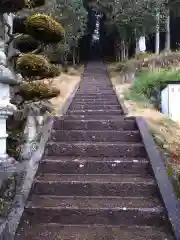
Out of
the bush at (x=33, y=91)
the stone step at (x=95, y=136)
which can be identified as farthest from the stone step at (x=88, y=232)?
the bush at (x=33, y=91)

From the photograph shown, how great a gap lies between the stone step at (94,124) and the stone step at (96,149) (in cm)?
66

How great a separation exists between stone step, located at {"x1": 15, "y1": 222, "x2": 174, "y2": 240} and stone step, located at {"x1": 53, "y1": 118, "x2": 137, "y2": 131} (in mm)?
2099

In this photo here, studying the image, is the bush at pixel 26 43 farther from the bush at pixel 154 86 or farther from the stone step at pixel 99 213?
the bush at pixel 154 86

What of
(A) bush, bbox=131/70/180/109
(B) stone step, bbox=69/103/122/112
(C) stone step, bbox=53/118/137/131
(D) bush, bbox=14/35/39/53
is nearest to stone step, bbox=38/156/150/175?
(C) stone step, bbox=53/118/137/131

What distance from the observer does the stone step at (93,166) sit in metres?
4.06

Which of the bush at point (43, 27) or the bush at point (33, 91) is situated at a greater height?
the bush at point (43, 27)

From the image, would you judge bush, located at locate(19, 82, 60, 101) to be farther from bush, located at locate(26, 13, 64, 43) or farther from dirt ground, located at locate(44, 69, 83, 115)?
dirt ground, located at locate(44, 69, 83, 115)

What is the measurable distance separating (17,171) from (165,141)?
2.22 m

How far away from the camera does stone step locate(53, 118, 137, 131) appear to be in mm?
5117

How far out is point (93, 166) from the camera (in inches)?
162

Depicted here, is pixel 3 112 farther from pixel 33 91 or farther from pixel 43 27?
pixel 43 27

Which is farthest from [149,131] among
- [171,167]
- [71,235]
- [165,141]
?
[71,235]

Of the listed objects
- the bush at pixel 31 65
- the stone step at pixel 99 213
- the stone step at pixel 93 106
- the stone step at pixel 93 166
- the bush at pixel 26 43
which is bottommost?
the stone step at pixel 99 213

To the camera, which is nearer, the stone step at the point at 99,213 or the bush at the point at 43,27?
the stone step at the point at 99,213
